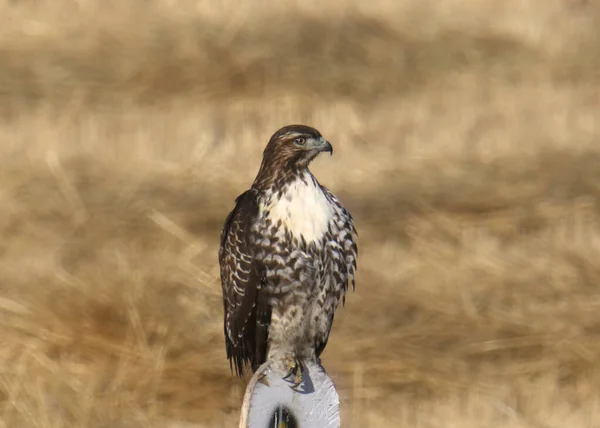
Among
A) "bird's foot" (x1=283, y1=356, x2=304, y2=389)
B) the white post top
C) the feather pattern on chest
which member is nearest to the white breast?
the feather pattern on chest

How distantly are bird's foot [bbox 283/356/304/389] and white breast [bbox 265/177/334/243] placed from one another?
39cm

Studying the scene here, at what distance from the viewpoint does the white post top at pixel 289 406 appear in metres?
4.08

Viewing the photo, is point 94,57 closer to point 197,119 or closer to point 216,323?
point 197,119

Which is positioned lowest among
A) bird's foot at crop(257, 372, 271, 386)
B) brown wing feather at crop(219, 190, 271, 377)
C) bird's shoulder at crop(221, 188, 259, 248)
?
bird's foot at crop(257, 372, 271, 386)

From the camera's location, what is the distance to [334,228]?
4973 mm

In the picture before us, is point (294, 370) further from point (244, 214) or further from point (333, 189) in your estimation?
point (333, 189)

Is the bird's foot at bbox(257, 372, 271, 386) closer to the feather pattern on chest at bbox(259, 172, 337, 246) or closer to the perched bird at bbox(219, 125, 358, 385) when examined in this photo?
the perched bird at bbox(219, 125, 358, 385)

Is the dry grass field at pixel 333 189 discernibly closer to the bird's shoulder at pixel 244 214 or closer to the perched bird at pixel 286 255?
the perched bird at pixel 286 255

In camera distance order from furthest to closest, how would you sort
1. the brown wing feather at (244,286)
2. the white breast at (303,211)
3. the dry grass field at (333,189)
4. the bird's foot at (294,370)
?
the dry grass field at (333,189) < the brown wing feather at (244,286) < the white breast at (303,211) < the bird's foot at (294,370)

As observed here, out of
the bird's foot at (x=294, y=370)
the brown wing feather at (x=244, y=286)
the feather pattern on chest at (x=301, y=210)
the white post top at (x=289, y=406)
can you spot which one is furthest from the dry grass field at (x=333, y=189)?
the white post top at (x=289, y=406)

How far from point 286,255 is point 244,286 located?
198 millimetres

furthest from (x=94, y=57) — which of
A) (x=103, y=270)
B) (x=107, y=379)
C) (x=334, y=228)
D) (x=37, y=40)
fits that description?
(x=334, y=228)

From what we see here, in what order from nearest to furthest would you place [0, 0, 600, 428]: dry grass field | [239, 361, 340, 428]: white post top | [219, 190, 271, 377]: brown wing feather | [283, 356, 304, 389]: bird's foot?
[239, 361, 340, 428]: white post top → [283, 356, 304, 389]: bird's foot → [219, 190, 271, 377]: brown wing feather → [0, 0, 600, 428]: dry grass field

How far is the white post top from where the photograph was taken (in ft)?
13.4
